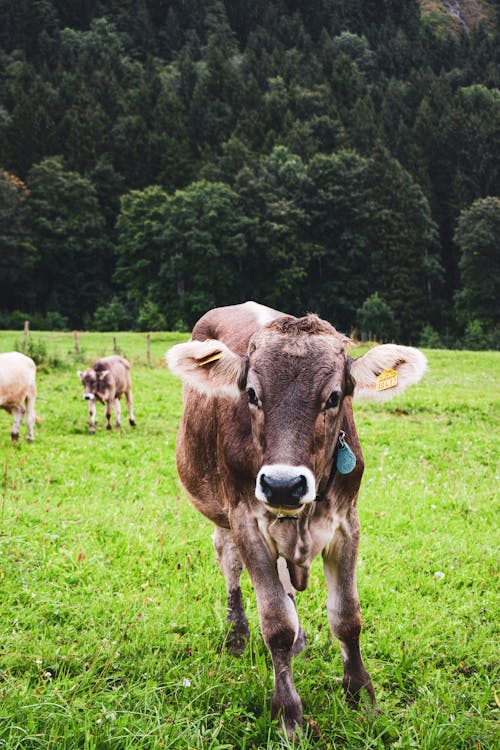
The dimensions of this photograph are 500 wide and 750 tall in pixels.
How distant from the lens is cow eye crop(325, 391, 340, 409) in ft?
11.0

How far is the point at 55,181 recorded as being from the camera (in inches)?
2621

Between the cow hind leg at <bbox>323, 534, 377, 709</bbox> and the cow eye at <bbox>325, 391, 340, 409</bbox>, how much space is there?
875 millimetres

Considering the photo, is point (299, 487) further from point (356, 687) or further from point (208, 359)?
point (356, 687)

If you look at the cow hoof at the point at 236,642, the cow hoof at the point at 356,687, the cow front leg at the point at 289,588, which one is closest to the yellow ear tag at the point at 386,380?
the cow front leg at the point at 289,588

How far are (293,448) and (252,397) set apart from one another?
1.58 feet

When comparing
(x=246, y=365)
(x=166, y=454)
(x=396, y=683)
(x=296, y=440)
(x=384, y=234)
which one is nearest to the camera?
(x=296, y=440)

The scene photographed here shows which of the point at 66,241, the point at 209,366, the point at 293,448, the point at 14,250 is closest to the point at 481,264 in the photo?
the point at 66,241

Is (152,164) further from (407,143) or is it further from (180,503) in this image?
(180,503)

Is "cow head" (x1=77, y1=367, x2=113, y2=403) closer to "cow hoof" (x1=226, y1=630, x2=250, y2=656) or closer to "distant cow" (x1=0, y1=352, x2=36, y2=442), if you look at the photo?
"distant cow" (x1=0, y1=352, x2=36, y2=442)

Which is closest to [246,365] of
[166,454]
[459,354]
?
[166,454]

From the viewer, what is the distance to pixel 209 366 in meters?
3.85

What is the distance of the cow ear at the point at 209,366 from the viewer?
3791 mm

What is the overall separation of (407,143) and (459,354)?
51771 mm

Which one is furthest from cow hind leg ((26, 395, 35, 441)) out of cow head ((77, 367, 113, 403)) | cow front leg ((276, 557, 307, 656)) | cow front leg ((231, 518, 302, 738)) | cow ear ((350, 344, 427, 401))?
cow ear ((350, 344, 427, 401))
